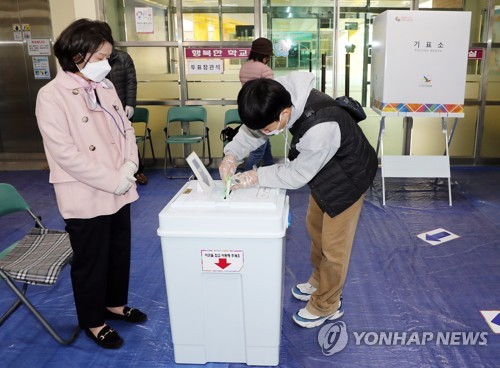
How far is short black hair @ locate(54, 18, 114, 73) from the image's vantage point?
1809 millimetres

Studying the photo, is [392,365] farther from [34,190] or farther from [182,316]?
[34,190]

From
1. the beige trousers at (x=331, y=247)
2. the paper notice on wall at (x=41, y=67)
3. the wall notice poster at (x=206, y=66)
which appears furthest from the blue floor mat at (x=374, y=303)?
the paper notice on wall at (x=41, y=67)

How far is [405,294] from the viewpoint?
2643 mm

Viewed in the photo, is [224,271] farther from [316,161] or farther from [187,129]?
[187,129]

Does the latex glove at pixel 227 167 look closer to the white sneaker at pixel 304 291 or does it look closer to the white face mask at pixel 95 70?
the white face mask at pixel 95 70

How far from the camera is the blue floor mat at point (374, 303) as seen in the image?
6.98ft

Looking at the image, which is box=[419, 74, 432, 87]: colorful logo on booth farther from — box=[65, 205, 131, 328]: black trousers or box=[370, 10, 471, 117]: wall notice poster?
box=[65, 205, 131, 328]: black trousers

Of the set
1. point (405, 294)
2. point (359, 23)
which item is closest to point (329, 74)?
point (359, 23)

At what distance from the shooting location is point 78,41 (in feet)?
5.93

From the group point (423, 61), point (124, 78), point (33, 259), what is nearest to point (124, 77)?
point (124, 78)

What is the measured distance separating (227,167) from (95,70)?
70 centimetres

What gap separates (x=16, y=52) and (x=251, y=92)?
5421 millimetres

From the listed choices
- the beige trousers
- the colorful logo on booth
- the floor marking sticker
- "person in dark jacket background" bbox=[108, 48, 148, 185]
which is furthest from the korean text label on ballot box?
"person in dark jacket background" bbox=[108, 48, 148, 185]

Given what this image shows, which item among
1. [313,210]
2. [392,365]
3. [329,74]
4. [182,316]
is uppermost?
[329,74]
